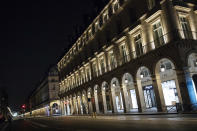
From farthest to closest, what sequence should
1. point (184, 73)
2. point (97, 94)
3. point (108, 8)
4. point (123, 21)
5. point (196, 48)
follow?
point (97, 94) < point (108, 8) < point (123, 21) < point (196, 48) < point (184, 73)

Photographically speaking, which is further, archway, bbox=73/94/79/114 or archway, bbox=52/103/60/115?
archway, bbox=52/103/60/115

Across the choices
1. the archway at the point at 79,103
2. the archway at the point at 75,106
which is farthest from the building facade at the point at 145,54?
the archway at the point at 75,106

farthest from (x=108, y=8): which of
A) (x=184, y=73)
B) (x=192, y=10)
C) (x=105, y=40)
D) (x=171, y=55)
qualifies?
(x=184, y=73)

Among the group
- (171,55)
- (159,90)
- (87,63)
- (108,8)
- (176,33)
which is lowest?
(159,90)

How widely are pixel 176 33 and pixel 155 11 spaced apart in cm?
364

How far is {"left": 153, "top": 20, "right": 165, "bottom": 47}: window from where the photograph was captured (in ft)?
66.5

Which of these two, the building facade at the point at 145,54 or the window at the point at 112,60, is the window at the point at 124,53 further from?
the window at the point at 112,60

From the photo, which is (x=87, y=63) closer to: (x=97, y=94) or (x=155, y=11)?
(x=97, y=94)

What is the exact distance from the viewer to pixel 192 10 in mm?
20438

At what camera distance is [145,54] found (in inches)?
849

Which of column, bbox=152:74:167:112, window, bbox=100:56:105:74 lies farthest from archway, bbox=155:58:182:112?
window, bbox=100:56:105:74

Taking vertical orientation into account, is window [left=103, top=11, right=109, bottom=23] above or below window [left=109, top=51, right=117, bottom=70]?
above

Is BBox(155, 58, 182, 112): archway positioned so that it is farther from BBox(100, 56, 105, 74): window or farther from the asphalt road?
BBox(100, 56, 105, 74): window

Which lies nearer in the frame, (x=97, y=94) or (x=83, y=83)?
(x=97, y=94)
